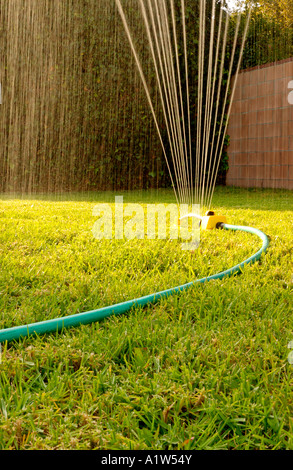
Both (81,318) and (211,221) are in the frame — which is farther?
(211,221)

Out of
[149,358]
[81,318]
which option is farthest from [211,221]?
[149,358]

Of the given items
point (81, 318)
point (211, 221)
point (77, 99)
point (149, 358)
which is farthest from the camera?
point (77, 99)

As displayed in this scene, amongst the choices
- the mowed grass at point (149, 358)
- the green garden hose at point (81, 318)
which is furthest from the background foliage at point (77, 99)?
the green garden hose at point (81, 318)

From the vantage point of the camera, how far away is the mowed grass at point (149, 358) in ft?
2.75

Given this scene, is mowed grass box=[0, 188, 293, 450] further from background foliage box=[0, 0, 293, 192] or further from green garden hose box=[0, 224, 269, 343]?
background foliage box=[0, 0, 293, 192]

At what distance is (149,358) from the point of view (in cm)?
109

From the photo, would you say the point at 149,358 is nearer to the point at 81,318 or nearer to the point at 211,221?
the point at 81,318

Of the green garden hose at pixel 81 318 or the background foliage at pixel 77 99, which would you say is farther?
the background foliage at pixel 77 99

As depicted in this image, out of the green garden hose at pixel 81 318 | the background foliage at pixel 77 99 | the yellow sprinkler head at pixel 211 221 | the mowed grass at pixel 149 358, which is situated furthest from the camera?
the background foliage at pixel 77 99

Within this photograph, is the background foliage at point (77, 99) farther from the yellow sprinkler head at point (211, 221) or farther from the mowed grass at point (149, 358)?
the mowed grass at point (149, 358)

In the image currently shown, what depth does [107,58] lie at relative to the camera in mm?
6883

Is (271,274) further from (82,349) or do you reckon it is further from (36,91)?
(36,91)

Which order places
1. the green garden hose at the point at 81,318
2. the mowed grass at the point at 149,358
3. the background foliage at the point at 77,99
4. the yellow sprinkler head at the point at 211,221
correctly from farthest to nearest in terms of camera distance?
1. the background foliage at the point at 77,99
2. the yellow sprinkler head at the point at 211,221
3. the green garden hose at the point at 81,318
4. the mowed grass at the point at 149,358
